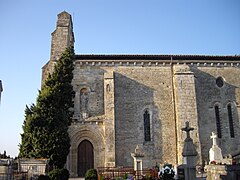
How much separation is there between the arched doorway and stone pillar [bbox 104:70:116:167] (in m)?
1.37

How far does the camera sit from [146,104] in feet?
65.4

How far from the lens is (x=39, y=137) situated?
15.8 metres

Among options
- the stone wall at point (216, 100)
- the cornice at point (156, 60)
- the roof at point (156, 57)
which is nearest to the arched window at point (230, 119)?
the stone wall at point (216, 100)

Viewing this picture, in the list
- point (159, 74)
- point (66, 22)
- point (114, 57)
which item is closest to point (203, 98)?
point (159, 74)

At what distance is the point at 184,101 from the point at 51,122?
9.40 meters

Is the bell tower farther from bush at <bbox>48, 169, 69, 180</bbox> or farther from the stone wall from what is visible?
the stone wall

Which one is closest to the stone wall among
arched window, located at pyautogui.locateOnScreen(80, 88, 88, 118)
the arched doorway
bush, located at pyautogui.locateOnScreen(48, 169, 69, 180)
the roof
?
the roof

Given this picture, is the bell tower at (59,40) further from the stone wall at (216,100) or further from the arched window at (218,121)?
the arched window at (218,121)

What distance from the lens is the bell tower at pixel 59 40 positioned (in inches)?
784

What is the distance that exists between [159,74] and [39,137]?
10006mm

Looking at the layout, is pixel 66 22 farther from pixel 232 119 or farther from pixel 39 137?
pixel 232 119

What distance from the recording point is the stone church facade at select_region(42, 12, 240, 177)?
60.3ft

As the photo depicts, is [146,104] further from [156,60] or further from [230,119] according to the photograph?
[230,119]

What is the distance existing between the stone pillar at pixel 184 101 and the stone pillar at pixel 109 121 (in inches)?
187
